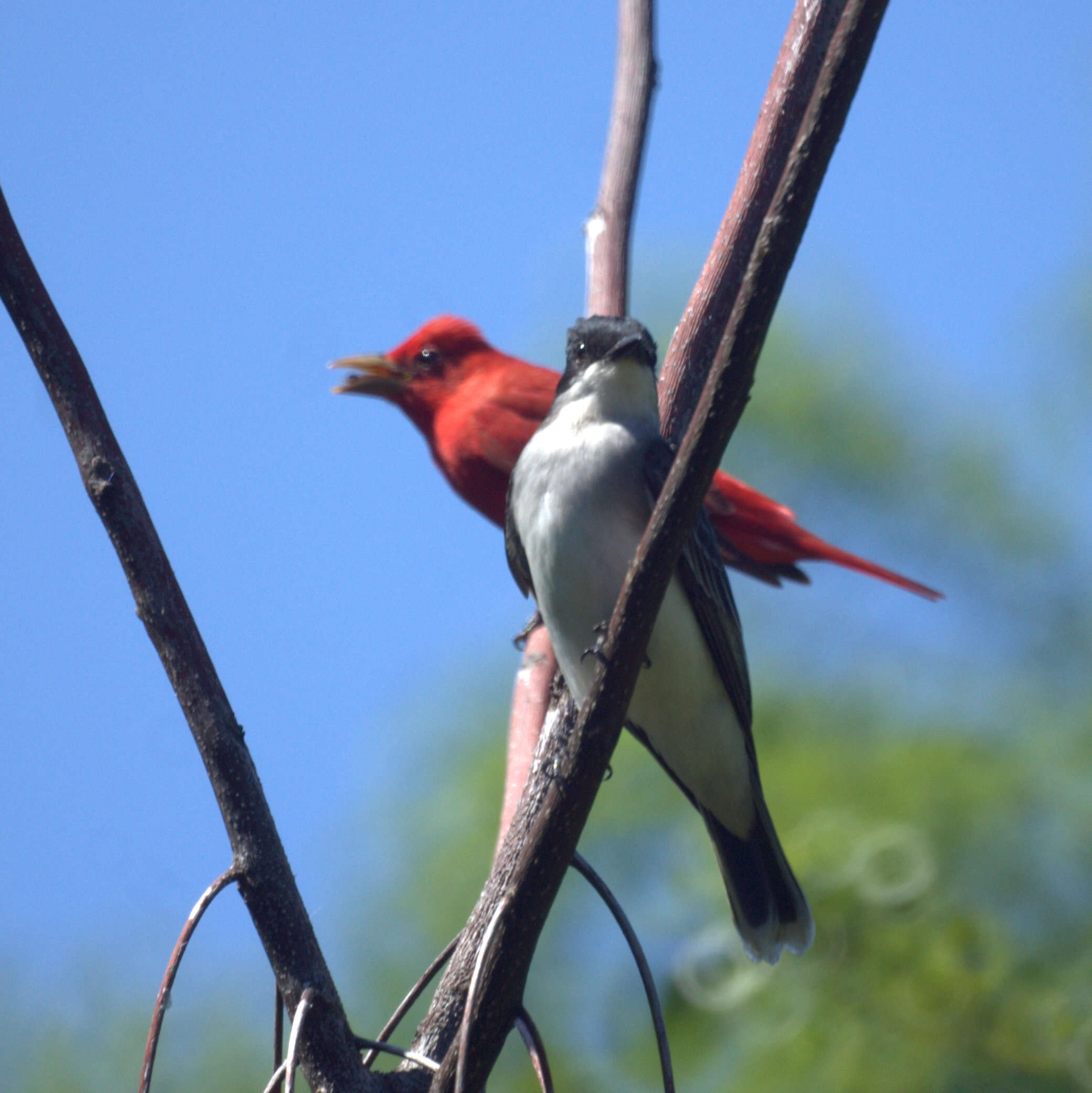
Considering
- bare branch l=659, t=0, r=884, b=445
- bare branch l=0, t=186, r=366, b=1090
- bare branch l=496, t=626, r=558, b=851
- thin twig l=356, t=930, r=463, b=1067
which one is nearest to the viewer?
bare branch l=0, t=186, r=366, b=1090

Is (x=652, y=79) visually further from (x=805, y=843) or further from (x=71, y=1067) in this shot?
(x=71, y=1067)

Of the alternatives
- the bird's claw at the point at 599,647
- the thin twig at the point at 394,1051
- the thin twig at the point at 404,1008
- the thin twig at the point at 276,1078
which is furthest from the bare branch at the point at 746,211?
the thin twig at the point at 276,1078

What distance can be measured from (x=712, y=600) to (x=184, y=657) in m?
1.42

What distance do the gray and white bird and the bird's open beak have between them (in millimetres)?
3285

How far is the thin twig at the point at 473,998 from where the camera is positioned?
2174 millimetres

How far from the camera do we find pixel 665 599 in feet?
10.4

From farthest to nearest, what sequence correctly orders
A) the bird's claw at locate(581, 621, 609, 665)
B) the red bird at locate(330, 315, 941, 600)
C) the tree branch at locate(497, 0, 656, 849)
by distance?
the red bird at locate(330, 315, 941, 600) → the tree branch at locate(497, 0, 656, 849) → the bird's claw at locate(581, 621, 609, 665)

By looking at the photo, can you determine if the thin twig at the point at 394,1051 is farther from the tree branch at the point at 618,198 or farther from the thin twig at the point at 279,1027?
the tree branch at the point at 618,198

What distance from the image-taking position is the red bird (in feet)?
19.3

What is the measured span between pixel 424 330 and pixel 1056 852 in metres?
4.33

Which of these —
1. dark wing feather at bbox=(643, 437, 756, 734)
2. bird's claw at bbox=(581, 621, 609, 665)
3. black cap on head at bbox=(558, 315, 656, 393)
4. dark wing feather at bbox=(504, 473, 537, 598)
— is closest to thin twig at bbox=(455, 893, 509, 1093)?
bird's claw at bbox=(581, 621, 609, 665)

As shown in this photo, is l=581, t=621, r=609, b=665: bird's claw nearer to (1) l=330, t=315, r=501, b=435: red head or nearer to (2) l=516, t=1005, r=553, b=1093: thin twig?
(2) l=516, t=1005, r=553, b=1093: thin twig

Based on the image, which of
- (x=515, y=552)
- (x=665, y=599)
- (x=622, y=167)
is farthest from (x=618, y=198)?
(x=665, y=599)

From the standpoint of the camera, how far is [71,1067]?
8477mm
